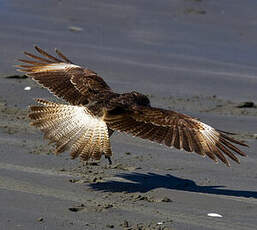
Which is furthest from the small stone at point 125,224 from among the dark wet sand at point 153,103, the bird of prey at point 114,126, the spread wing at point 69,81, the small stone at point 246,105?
the small stone at point 246,105

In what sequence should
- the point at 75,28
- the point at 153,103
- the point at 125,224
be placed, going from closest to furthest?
the point at 125,224
the point at 153,103
the point at 75,28

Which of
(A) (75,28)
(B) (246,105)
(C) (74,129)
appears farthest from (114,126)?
(A) (75,28)

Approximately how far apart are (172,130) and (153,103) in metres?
2.30

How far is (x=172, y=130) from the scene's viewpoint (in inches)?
222

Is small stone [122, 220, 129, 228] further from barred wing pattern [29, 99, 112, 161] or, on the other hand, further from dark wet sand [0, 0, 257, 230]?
barred wing pattern [29, 99, 112, 161]

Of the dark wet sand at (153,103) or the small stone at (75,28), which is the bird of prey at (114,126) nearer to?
the dark wet sand at (153,103)

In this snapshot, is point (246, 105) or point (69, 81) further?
point (246, 105)

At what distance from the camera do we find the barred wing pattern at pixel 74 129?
5457mm

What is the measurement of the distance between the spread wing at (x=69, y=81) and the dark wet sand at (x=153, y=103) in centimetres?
45

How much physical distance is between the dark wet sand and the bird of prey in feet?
0.93

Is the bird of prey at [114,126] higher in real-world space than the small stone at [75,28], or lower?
lower

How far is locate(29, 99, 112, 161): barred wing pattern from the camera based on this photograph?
546 centimetres

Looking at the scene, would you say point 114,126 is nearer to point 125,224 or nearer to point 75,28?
point 125,224

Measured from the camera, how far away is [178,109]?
775 centimetres
